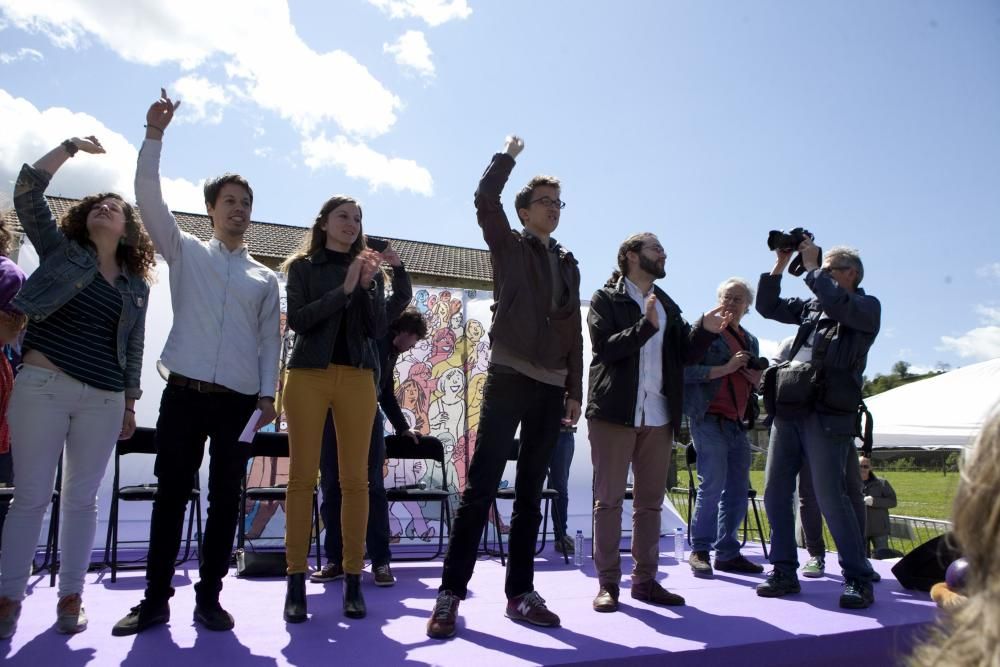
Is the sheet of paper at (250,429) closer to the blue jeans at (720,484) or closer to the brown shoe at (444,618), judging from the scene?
the brown shoe at (444,618)

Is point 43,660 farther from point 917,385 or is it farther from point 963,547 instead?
point 917,385

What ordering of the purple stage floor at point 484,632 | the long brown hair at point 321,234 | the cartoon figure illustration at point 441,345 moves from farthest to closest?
1. the cartoon figure illustration at point 441,345
2. the long brown hair at point 321,234
3. the purple stage floor at point 484,632

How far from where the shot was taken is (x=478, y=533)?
8.96ft

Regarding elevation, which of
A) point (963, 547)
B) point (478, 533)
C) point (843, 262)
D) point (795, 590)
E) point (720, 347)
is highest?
point (843, 262)

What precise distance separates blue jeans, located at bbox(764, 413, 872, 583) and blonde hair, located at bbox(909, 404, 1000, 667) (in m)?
2.87

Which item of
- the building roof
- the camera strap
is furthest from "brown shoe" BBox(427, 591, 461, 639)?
the building roof

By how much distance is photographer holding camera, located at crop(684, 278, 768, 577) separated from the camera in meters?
4.26

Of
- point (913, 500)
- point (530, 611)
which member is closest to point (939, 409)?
point (913, 500)

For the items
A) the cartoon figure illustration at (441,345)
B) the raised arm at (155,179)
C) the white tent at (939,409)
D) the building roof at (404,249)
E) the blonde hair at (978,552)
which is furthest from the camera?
the building roof at (404,249)

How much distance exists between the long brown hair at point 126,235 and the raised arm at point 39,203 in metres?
0.06

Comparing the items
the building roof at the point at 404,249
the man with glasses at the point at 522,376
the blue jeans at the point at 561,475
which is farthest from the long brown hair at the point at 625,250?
the building roof at the point at 404,249

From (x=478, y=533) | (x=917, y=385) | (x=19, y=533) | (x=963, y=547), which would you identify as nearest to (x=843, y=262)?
(x=478, y=533)

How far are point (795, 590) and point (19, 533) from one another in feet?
10.8

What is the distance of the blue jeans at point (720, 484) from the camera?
4273 millimetres
